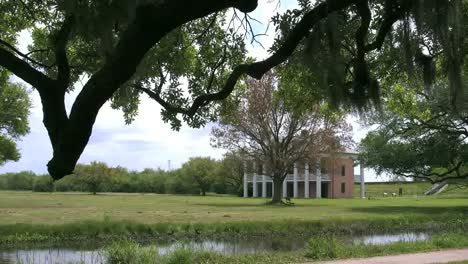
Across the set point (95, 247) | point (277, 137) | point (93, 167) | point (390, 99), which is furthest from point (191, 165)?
point (390, 99)

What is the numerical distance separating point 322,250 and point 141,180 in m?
123

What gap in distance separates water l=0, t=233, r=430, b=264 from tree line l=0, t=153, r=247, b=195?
63.2 m

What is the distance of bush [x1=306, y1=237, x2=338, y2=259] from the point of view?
1536 cm

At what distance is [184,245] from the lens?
18.5 meters

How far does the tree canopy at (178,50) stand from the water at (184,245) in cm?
677

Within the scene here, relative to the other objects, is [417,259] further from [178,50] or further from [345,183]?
[345,183]

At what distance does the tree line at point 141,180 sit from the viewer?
107 m

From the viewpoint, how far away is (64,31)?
6637mm

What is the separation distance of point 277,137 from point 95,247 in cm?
3427

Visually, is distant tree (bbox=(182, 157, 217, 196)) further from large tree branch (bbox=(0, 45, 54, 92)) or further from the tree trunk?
large tree branch (bbox=(0, 45, 54, 92))

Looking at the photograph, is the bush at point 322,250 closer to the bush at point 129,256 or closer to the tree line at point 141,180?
the bush at point 129,256

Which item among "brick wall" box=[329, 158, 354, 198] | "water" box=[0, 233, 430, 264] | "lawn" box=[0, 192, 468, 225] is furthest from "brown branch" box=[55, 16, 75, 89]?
"brick wall" box=[329, 158, 354, 198]

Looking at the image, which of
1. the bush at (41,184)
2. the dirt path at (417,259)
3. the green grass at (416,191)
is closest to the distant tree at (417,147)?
the dirt path at (417,259)

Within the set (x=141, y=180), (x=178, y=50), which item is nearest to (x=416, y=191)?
(x=141, y=180)
